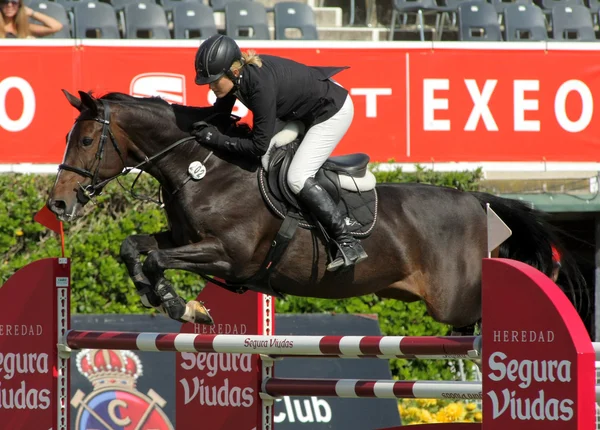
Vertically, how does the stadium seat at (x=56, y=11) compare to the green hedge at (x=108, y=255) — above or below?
above

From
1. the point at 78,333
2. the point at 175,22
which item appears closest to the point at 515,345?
the point at 78,333

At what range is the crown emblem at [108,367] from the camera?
6441 millimetres

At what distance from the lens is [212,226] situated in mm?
4680

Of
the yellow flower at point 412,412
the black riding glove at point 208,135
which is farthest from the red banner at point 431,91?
the black riding glove at point 208,135

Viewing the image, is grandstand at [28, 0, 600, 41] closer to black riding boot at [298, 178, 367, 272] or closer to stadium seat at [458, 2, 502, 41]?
stadium seat at [458, 2, 502, 41]

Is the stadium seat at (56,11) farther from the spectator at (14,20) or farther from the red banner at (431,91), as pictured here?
the red banner at (431,91)

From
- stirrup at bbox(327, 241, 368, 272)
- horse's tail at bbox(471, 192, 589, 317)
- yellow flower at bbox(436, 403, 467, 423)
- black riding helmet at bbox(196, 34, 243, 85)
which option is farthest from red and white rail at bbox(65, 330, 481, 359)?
yellow flower at bbox(436, 403, 467, 423)

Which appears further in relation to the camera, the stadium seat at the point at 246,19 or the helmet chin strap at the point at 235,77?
the stadium seat at the point at 246,19

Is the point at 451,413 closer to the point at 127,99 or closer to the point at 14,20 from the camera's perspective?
the point at 127,99

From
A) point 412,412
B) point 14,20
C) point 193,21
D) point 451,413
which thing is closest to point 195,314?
point 451,413

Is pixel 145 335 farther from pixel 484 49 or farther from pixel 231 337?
pixel 484 49

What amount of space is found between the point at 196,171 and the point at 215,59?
0.57 metres

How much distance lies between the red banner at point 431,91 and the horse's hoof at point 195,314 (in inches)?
134

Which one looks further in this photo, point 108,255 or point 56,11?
point 56,11
